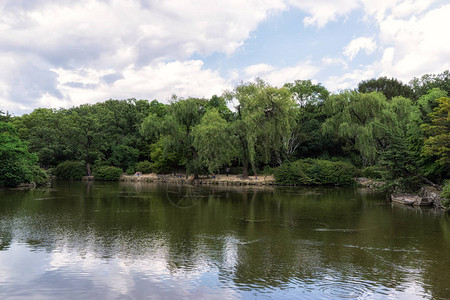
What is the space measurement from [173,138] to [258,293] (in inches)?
1414

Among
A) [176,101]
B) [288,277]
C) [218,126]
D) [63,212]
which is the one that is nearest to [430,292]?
[288,277]

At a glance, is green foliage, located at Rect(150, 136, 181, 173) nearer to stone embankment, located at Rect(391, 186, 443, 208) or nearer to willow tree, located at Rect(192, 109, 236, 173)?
willow tree, located at Rect(192, 109, 236, 173)

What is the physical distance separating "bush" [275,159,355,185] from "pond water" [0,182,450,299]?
18999 millimetres

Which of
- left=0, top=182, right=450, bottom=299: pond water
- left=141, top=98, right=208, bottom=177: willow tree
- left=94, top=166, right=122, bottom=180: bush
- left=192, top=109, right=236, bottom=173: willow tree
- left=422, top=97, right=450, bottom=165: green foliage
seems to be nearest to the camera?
left=0, top=182, right=450, bottom=299: pond water

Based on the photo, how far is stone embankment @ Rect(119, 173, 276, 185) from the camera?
4000 cm

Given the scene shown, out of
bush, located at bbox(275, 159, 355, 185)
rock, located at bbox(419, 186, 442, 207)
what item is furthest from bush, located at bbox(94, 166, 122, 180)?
rock, located at bbox(419, 186, 442, 207)

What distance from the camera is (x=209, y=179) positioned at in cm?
4219

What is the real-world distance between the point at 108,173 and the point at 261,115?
25.1m

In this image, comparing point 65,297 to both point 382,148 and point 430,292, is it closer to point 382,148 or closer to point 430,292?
point 430,292

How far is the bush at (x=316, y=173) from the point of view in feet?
125

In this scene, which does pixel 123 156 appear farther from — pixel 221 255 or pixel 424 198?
pixel 221 255

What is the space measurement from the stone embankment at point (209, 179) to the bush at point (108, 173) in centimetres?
159

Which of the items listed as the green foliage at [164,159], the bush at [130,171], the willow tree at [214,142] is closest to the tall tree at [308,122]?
the willow tree at [214,142]

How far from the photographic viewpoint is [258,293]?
25.5ft
